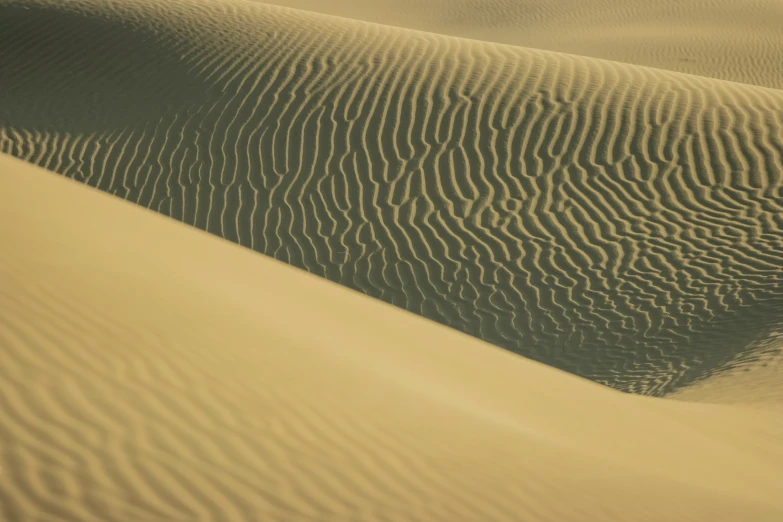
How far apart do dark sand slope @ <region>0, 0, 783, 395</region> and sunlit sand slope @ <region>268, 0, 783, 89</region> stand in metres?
13.4

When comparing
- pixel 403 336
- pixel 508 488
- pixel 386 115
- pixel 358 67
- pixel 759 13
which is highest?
pixel 759 13

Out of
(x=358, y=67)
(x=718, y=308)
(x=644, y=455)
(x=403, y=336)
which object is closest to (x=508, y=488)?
(x=644, y=455)

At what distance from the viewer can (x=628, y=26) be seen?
31.1 meters

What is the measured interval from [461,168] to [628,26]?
73.8 feet

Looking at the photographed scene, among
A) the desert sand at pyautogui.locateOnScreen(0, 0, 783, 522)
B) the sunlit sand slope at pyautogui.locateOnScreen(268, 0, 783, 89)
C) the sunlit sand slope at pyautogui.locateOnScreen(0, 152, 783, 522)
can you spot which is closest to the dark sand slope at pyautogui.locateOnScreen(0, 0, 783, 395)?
the desert sand at pyautogui.locateOnScreen(0, 0, 783, 522)

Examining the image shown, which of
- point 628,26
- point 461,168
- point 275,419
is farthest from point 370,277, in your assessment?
point 628,26

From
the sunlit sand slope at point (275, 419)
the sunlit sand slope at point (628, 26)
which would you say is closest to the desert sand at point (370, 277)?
the sunlit sand slope at point (275, 419)

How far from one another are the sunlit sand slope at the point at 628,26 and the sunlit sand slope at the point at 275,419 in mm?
21180

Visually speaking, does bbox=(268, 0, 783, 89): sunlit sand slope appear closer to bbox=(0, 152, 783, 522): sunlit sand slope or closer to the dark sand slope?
the dark sand slope

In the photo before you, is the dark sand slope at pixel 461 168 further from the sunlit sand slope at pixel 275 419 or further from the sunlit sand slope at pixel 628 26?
the sunlit sand slope at pixel 628 26

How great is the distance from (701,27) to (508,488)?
29.4 metres

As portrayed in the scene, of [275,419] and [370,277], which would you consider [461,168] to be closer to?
[370,277]

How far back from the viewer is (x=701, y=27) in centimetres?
2942

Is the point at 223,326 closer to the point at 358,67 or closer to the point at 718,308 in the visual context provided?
the point at 718,308
